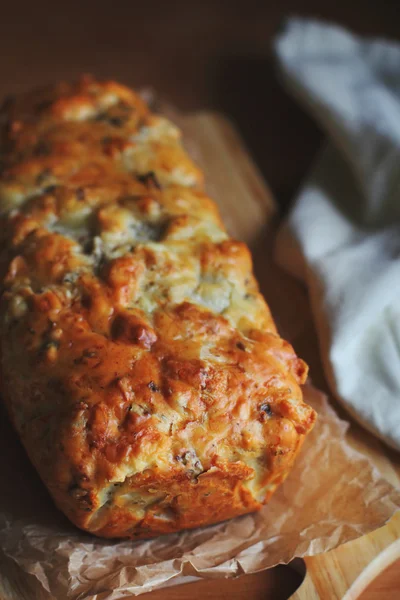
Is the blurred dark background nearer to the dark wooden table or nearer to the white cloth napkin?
the dark wooden table

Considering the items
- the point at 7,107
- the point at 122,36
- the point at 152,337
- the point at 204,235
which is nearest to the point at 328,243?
the point at 204,235

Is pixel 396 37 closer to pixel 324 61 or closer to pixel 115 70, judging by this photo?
pixel 324 61

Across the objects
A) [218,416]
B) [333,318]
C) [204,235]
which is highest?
[204,235]

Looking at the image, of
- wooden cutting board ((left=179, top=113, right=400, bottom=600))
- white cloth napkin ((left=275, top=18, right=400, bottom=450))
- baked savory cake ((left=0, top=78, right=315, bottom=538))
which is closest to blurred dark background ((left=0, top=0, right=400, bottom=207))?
wooden cutting board ((left=179, top=113, right=400, bottom=600))

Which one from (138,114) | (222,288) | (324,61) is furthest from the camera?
(324,61)

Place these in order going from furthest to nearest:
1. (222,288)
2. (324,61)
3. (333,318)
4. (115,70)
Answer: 1. (115,70)
2. (324,61)
3. (333,318)
4. (222,288)
